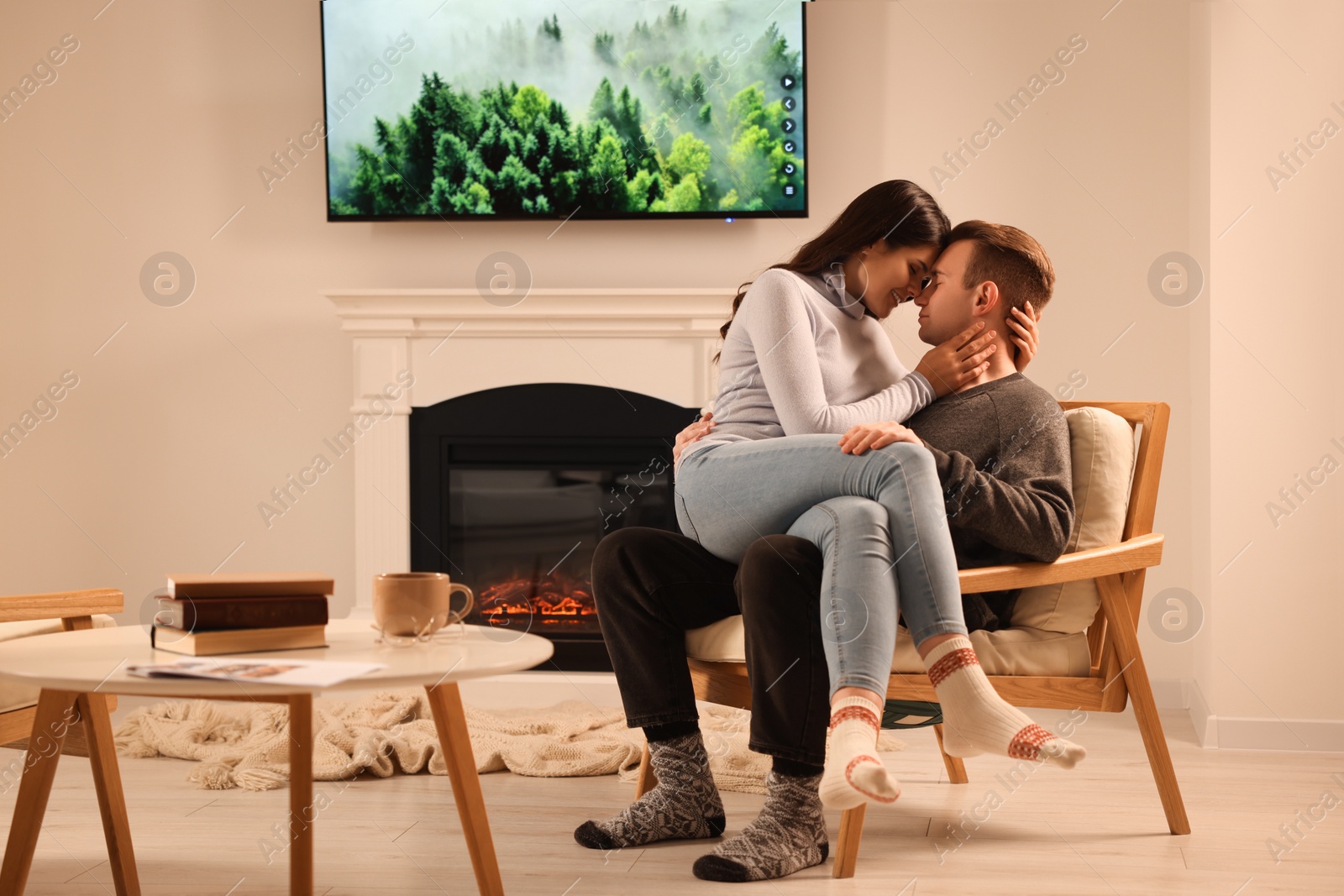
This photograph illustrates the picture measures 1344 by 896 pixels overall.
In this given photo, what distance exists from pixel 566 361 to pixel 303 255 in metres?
0.88

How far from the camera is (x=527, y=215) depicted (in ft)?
10.7

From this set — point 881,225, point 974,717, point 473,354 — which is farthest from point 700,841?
point 473,354

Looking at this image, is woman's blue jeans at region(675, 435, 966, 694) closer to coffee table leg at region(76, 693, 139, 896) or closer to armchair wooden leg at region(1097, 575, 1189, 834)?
armchair wooden leg at region(1097, 575, 1189, 834)

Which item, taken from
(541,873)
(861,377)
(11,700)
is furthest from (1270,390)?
(11,700)

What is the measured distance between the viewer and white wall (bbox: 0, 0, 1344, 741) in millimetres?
3174

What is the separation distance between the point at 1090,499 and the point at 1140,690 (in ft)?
1.04

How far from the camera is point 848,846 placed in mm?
1632

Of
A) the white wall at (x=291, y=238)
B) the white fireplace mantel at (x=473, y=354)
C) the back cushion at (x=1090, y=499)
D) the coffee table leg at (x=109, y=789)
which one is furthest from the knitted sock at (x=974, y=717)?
the white wall at (x=291, y=238)

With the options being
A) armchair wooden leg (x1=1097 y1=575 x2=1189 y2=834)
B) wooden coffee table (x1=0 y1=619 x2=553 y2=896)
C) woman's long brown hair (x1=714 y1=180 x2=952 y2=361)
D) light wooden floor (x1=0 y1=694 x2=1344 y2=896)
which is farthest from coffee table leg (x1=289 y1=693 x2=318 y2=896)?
armchair wooden leg (x1=1097 y1=575 x2=1189 y2=834)

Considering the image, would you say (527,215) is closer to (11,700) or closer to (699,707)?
(699,707)

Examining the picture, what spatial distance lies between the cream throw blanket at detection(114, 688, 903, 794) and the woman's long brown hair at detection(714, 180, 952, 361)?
92 centimetres

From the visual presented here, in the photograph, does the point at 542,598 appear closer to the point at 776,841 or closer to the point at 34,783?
the point at 776,841

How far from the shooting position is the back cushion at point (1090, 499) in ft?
5.95

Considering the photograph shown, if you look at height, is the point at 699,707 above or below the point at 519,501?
below
